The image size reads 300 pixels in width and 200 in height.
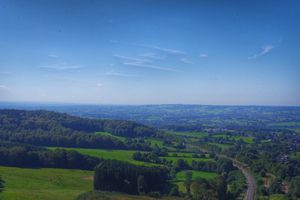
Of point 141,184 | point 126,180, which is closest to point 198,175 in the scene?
point 141,184

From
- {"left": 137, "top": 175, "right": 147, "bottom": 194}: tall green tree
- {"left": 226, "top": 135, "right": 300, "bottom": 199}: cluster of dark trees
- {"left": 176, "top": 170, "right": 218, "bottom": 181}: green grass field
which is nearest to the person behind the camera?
{"left": 137, "top": 175, "right": 147, "bottom": 194}: tall green tree

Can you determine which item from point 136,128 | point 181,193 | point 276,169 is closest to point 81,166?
point 181,193

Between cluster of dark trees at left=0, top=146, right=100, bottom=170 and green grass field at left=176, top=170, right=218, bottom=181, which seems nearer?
green grass field at left=176, top=170, right=218, bottom=181

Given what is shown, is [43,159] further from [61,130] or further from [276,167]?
[276,167]

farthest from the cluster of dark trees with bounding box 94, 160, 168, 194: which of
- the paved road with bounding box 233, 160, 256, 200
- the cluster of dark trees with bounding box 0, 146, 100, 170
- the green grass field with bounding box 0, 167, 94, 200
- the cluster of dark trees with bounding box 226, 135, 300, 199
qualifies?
the cluster of dark trees with bounding box 226, 135, 300, 199

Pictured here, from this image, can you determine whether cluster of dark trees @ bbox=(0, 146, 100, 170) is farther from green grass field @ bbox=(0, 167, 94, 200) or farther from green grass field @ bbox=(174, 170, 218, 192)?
green grass field @ bbox=(174, 170, 218, 192)

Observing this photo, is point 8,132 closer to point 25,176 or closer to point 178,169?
point 25,176
